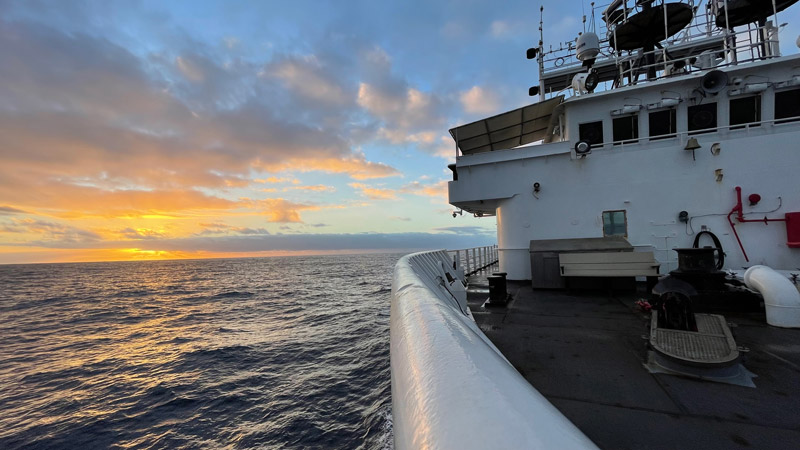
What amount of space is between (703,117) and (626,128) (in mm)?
1803

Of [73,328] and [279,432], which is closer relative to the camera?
[279,432]

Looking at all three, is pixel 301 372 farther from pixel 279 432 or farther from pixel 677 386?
pixel 677 386

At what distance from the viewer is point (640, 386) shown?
3303 mm

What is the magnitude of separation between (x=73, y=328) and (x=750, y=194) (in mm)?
26868

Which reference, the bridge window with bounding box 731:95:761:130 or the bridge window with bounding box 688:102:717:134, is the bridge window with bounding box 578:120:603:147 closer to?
the bridge window with bounding box 688:102:717:134

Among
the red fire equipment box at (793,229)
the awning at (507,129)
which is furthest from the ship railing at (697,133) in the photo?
the awning at (507,129)

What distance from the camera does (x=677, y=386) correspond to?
10.7ft

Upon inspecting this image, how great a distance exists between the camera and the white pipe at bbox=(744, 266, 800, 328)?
4824 mm

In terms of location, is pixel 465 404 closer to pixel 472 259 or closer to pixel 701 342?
pixel 701 342

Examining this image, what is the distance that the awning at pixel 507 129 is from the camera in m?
11.5

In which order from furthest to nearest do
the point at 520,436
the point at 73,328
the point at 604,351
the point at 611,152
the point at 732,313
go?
the point at 73,328
the point at 611,152
the point at 732,313
the point at 604,351
the point at 520,436

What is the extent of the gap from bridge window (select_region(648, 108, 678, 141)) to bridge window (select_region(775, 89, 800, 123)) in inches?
86.4

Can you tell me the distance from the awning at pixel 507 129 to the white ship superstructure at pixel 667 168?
18cm

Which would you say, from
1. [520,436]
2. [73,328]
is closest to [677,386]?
[520,436]
